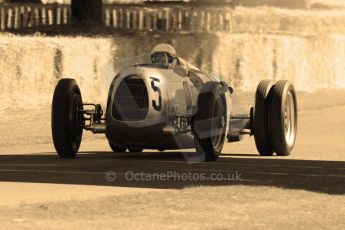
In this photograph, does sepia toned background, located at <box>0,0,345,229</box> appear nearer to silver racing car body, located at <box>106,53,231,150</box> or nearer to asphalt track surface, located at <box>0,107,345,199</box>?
asphalt track surface, located at <box>0,107,345,199</box>

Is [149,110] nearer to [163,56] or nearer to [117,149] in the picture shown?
[163,56]

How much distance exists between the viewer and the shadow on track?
1659 centimetres

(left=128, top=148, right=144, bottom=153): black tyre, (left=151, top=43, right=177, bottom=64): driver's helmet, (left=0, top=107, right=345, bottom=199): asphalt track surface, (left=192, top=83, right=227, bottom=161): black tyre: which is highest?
(left=151, top=43, right=177, bottom=64): driver's helmet

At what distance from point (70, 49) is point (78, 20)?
4.50 m

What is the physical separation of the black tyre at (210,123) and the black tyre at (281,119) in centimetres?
87

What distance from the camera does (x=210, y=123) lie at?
62.7 feet

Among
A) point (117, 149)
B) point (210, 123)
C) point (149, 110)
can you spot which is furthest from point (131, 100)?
point (117, 149)

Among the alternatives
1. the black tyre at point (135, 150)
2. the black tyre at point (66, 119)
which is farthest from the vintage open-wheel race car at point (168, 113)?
the black tyre at point (135, 150)

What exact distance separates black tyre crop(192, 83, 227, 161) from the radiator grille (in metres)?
0.85

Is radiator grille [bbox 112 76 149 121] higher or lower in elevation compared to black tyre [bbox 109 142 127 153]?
higher

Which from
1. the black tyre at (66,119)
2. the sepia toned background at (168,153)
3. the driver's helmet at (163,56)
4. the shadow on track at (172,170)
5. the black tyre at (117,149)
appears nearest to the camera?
the sepia toned background at (168,153)

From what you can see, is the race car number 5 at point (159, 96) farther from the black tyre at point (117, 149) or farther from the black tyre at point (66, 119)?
the black tyre at point (117, 149)

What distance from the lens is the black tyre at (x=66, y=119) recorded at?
1995 centimetres

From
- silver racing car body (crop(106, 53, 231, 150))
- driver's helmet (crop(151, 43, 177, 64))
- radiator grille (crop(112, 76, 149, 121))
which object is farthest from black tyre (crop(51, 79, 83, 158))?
driver's helmet (crop(151, 43, 177, 64))
